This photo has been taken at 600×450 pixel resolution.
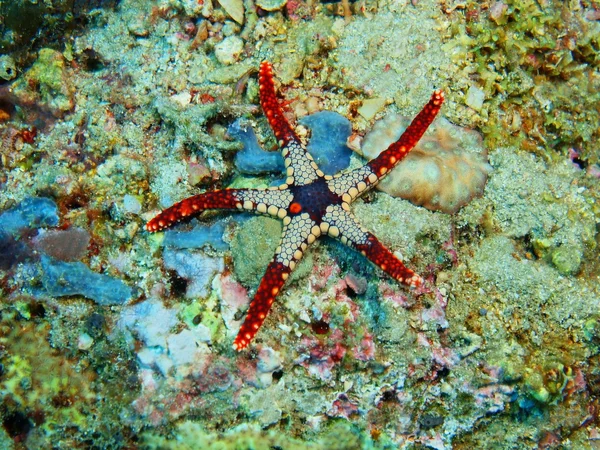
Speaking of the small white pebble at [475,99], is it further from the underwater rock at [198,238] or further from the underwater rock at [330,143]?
the underwater rock at [198,238]

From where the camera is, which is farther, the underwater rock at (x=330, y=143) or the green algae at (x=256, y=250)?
the underwater rock at (x=330, y=143)

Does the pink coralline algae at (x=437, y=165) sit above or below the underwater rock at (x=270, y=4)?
below

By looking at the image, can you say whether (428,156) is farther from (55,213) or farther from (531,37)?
(55,213)

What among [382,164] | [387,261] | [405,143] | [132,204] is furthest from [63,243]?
[405,143]

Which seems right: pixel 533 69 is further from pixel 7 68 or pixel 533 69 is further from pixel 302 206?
pixel 7 68

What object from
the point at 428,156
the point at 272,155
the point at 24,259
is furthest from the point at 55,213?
the point at 428,156

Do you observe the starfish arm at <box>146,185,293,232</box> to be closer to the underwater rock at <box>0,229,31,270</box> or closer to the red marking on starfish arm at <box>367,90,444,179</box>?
the red marking on starfish arm at <box>367,90,444,179</box>

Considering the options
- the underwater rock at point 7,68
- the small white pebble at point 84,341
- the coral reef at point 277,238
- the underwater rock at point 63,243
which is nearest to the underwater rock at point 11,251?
the coral reef at point 277,238
